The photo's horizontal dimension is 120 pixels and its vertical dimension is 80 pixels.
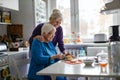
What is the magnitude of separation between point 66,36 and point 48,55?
2223 mm

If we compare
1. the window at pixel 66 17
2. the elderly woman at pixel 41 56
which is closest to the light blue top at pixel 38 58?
the elderly woman at pixel 41 56

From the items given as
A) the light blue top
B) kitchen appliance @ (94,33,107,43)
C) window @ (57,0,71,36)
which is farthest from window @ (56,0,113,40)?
the light blue top

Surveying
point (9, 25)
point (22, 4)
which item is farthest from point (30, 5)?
point (9, 25)

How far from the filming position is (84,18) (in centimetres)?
472

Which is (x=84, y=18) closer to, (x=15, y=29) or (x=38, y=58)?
(x=15, y=29)

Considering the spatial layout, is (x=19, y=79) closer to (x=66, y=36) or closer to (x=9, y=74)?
(x=9, y=74)

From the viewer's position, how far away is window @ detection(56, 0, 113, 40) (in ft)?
15.2

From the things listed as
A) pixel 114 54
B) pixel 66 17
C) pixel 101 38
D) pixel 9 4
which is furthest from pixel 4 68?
pixel 66 17

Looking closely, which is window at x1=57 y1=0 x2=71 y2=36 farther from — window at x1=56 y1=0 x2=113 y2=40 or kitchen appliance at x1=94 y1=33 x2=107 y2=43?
kitchen appliance at x1=94 y1=33 x2=107 y2=43

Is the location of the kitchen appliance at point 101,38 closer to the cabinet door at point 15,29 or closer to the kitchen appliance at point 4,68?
the cabinet door at point 15,29

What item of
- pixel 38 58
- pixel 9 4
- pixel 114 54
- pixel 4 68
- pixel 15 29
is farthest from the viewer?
pixel 15 29

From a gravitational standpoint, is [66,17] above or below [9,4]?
below

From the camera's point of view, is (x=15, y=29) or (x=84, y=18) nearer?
(x=15, y=29)

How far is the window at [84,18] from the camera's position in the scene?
15.2 ft
